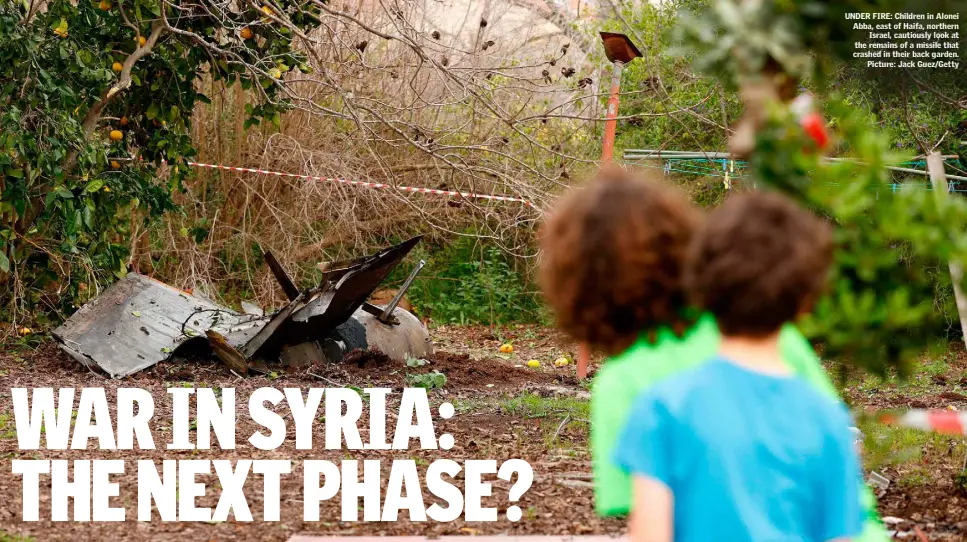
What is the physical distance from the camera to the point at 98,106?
9625 mm

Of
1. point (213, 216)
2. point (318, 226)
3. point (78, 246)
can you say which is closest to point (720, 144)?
point (318, 226)

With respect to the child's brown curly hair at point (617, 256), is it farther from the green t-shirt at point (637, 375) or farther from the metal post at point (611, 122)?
the metal post at point (611, 122)

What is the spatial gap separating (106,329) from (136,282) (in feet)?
2.42

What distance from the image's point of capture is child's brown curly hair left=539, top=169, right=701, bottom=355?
195 centimetres

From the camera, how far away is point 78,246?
Answer: 32.0 feet

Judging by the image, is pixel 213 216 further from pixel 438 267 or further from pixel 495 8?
pixel 495 8

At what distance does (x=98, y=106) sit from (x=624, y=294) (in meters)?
8.60

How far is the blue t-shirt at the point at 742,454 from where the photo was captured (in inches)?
72.5

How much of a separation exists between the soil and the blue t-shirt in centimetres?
270

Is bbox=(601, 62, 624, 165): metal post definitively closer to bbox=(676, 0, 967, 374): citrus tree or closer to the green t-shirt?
bbox=(676, 0, 967, 374): citrus tree
